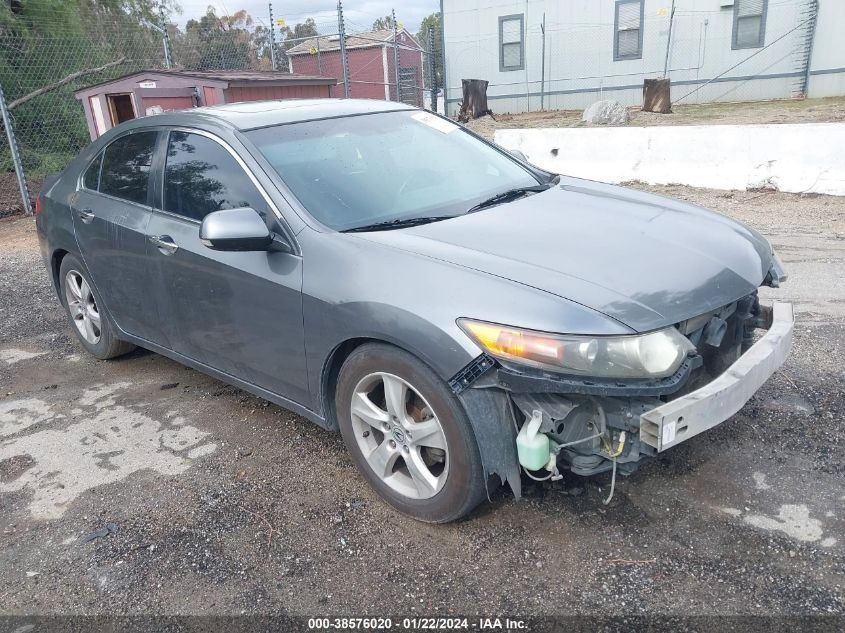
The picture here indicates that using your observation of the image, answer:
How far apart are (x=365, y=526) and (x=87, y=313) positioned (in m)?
2.90

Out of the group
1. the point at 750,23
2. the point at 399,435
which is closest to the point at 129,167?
the point at 399,435

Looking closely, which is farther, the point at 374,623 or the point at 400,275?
the point at 400,275

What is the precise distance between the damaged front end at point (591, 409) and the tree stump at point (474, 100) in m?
18.6

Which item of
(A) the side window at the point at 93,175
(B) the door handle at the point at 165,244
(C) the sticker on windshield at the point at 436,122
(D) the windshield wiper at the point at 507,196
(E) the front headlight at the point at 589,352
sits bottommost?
(E) the front headlight at the point at 589,352

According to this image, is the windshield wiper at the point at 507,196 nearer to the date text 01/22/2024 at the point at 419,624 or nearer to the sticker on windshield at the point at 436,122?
the sticker on windshield at the point at 436,122

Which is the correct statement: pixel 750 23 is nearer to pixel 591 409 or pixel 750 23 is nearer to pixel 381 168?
pixel 381 168

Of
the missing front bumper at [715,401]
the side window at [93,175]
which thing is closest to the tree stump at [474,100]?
the side window at [93,175]

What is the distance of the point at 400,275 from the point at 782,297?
382 centimetres

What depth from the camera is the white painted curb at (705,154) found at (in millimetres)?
8117

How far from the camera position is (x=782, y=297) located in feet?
17.5

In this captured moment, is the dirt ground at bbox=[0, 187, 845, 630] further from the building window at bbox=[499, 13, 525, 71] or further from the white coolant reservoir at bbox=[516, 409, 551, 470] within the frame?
the building window at bbox=[499, 13, 525, 71]

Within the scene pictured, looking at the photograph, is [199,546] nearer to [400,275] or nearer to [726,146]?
[400,275]

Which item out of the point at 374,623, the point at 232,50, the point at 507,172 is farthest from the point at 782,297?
the point at 232,50

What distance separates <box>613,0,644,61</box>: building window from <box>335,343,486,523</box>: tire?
20199 millimetres
